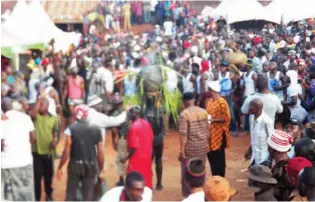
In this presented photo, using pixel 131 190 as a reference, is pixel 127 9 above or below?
above

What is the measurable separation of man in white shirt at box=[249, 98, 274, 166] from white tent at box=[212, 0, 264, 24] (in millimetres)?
1646

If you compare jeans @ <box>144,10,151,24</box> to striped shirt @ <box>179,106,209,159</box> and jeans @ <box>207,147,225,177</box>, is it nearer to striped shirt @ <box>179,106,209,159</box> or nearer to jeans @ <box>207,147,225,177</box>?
jeans @ <box>207,147,225,177</box>

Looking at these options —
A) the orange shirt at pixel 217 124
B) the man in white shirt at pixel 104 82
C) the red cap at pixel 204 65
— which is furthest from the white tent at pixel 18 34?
the orange shirt at pixel 217 124

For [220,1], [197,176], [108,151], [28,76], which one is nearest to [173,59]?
[220,1]

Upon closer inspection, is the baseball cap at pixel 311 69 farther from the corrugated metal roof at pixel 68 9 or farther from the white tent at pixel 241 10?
the corrugated metal roof at pixel 68 9

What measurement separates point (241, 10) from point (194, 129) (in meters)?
2.39

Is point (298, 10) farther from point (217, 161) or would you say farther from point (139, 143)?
point (139, 143)

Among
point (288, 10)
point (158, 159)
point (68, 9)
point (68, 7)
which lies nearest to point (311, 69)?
point (288, 10)

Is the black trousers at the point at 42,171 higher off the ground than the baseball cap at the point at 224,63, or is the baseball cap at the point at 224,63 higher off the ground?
the baseball cap at the point at 224,63

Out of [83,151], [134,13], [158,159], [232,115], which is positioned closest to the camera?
[83,151]

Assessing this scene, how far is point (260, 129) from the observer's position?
21.8ft

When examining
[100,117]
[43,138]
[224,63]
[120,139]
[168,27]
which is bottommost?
[120,139]

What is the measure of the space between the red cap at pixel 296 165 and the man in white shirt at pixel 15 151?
2.64m

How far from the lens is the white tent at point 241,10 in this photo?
8.01 meters
